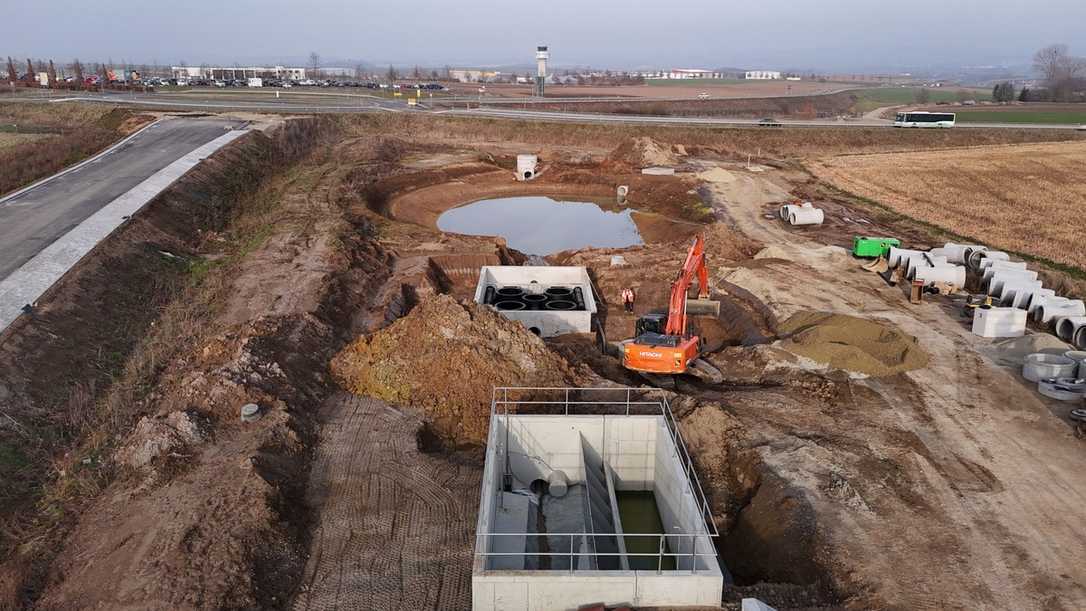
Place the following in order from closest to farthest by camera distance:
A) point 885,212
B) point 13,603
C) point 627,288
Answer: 1. point 13,603
2. point 627,288
3. point 885,212

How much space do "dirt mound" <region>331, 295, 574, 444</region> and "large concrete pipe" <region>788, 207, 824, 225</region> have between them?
64.2 ft

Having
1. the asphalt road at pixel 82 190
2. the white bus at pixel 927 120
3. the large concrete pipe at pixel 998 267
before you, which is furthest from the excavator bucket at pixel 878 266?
the white bus at pixel 927 120

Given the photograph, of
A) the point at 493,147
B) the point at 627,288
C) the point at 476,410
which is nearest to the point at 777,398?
the point at 476,410

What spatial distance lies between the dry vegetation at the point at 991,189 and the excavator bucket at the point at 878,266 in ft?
21.5

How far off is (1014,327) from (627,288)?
1139cm

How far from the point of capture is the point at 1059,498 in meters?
12.4

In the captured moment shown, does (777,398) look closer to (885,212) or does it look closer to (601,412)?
(601,412)

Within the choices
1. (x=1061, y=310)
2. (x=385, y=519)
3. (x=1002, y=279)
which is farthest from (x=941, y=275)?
(x=385, y=519)

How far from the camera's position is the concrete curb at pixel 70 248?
1777 cm

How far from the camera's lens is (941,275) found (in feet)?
75.2

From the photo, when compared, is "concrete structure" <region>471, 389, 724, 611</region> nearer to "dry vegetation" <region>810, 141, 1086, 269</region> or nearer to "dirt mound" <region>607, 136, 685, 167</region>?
"dry vegetation" <region>810, 141, 1086, 269</region>

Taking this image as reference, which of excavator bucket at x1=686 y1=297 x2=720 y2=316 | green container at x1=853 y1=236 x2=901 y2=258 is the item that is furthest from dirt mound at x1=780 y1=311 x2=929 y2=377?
green container at x1=853 y1=236 x2=901 y2=258

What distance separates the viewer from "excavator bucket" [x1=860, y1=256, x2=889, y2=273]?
25.2m

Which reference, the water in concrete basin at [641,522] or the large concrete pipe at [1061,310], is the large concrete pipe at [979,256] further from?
the water in concrete basin at [641,522]
